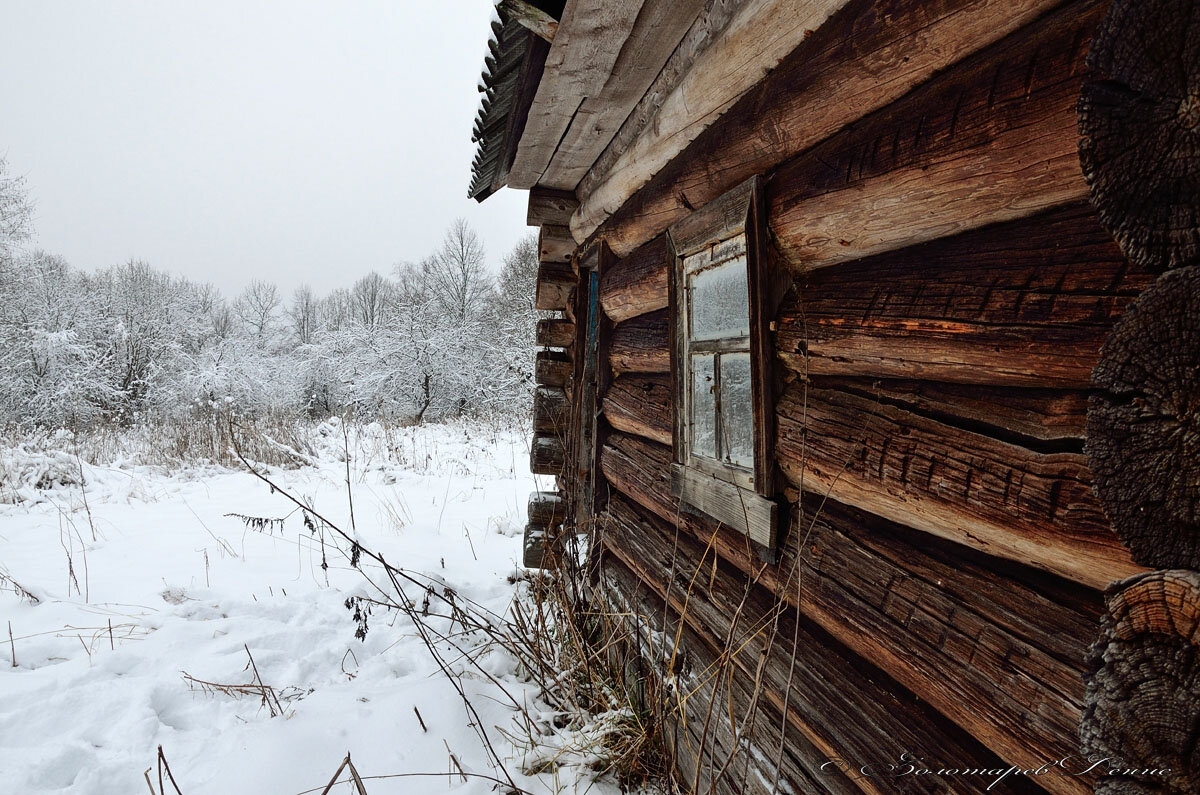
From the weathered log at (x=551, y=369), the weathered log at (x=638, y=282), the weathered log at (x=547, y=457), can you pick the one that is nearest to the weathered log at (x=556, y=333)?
the weathered log at (x=551, y=369)

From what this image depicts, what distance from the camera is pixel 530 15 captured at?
6.57 ft

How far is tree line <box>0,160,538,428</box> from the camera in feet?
51.5

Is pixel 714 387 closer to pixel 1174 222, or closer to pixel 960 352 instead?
pixel 960 352

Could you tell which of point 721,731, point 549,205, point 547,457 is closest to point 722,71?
point 721,731

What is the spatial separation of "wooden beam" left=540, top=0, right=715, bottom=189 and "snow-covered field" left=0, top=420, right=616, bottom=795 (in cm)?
228

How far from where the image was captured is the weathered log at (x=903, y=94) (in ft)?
3.11

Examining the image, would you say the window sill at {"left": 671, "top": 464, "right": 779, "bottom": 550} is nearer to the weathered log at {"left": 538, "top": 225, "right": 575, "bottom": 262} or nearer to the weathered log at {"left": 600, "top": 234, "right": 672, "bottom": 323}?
the weathered log at {"left": 600, "top": 234, "right": 672, "bottom": 323}

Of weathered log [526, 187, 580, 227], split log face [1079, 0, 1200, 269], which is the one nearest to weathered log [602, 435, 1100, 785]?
split log face [1079, 0, 1200, 269]

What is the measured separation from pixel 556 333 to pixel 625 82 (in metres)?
2.21

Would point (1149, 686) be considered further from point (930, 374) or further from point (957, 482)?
point (930, 374)

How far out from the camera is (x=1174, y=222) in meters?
0.64

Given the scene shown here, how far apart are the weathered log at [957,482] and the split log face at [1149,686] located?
174 mm

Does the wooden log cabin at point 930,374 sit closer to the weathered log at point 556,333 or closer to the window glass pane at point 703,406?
the window glass pane at point 703,406

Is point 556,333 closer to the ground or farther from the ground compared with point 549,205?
closer to the ground
